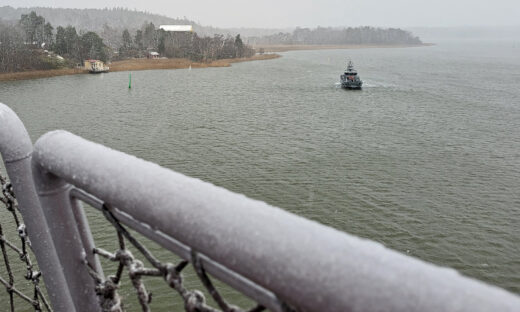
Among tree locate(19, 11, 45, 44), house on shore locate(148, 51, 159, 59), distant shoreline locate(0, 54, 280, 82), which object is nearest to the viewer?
distant shoreline locate(0, 54, 280, 82)

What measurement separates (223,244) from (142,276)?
0.48 meters

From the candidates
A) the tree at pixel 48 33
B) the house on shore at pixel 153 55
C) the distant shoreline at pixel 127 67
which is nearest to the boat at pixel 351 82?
the distant shoreline at pixel 127 67

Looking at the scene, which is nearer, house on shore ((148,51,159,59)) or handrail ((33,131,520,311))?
handrail ((33,131,520,311))

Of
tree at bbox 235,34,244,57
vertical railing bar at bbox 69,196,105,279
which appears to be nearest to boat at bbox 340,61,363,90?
vertical railing bar at bbox 69,196,105,279

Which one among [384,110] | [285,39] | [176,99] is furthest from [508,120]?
[285,39]

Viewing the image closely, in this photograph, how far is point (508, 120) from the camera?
1222 inches

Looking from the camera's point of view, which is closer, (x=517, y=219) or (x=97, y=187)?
(x=97, y=187)

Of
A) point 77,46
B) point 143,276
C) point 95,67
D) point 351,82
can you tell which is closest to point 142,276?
point 143,276

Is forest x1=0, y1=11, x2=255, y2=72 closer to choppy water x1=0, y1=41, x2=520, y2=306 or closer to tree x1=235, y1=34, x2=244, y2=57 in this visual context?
tree x1=235, y1=34, x2=244, y2=57

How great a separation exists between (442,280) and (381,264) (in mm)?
74

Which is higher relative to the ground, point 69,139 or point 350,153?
point 69,139

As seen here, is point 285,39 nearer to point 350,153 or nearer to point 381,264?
point 350,153

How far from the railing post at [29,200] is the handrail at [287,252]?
476mm

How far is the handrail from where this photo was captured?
0.48 meters
